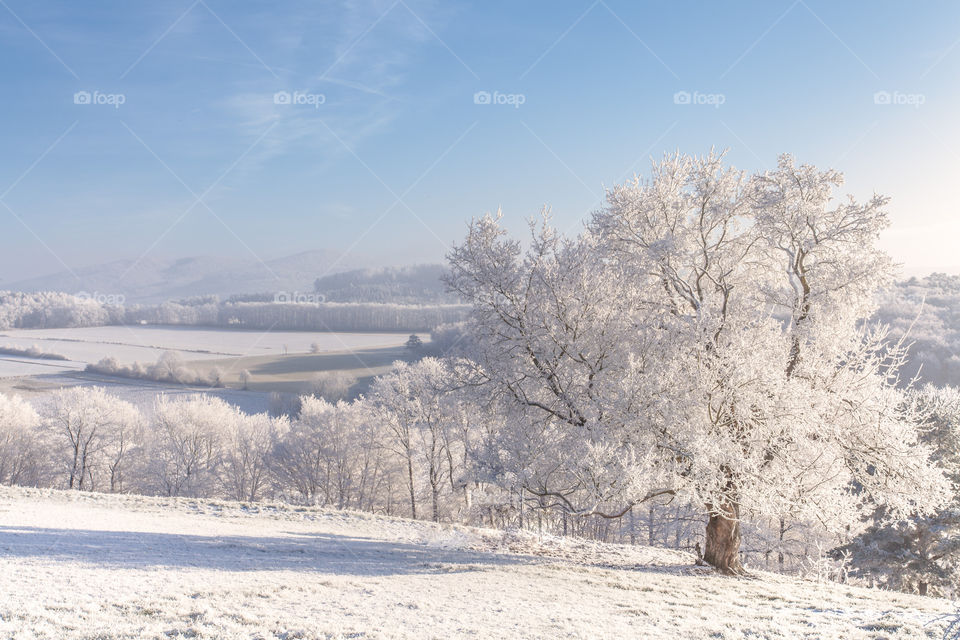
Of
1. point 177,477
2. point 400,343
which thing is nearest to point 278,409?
point 177,477

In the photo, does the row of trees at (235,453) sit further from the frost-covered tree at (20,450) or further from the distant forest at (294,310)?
the distant forest at (294,310)

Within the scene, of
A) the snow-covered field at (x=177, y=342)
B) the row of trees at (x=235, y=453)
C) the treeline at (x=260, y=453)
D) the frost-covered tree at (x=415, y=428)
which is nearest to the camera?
the frost-covered tree at (x=415, y=428)

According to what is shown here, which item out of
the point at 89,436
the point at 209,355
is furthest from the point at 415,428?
the point at 209,355

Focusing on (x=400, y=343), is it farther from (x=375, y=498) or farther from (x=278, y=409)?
(x=375, y=498)

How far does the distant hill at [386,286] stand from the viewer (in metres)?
134

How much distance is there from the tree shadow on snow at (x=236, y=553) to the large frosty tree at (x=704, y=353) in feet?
11.1

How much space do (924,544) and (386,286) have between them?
12965 cm

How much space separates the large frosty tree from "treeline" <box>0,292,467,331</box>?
3974 inches

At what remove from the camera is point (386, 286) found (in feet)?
465

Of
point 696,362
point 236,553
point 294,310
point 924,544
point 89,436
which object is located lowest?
point 924,544

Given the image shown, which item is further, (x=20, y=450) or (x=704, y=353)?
(x=20, y=450)

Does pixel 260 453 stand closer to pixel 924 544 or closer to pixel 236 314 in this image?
pixel 924 544

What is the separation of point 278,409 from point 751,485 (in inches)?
2654

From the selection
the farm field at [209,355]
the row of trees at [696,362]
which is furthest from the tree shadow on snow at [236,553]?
the farm field at [209,355]
